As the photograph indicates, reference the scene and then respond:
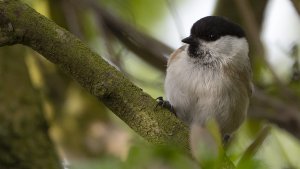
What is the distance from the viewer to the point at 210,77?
2.50 metres

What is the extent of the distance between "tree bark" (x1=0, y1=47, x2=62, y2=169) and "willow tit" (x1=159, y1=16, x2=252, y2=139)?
626 mm

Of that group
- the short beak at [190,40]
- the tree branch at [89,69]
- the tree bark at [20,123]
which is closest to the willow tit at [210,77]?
the short beak at [190,40]

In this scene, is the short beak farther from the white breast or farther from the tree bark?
the tree bark

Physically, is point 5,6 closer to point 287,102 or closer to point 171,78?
point 171,78

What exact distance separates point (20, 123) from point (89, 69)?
3.33 feet

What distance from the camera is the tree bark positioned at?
94.3 inches

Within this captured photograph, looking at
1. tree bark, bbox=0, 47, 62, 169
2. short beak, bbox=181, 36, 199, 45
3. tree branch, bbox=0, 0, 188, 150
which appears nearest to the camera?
tree branch, bbox=0, 0, 188, 150

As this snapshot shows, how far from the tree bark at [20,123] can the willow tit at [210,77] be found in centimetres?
63

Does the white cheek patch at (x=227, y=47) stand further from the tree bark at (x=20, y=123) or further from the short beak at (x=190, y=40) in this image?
the tree bark at (x=20, y=123)

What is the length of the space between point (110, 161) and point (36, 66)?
2551 millimetres


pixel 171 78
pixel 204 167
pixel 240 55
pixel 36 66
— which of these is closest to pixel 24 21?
pixel 204 167

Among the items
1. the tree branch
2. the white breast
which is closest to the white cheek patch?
the white breast

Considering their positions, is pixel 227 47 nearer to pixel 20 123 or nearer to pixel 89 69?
pixel 20 123

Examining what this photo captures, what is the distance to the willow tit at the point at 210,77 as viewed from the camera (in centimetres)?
247
